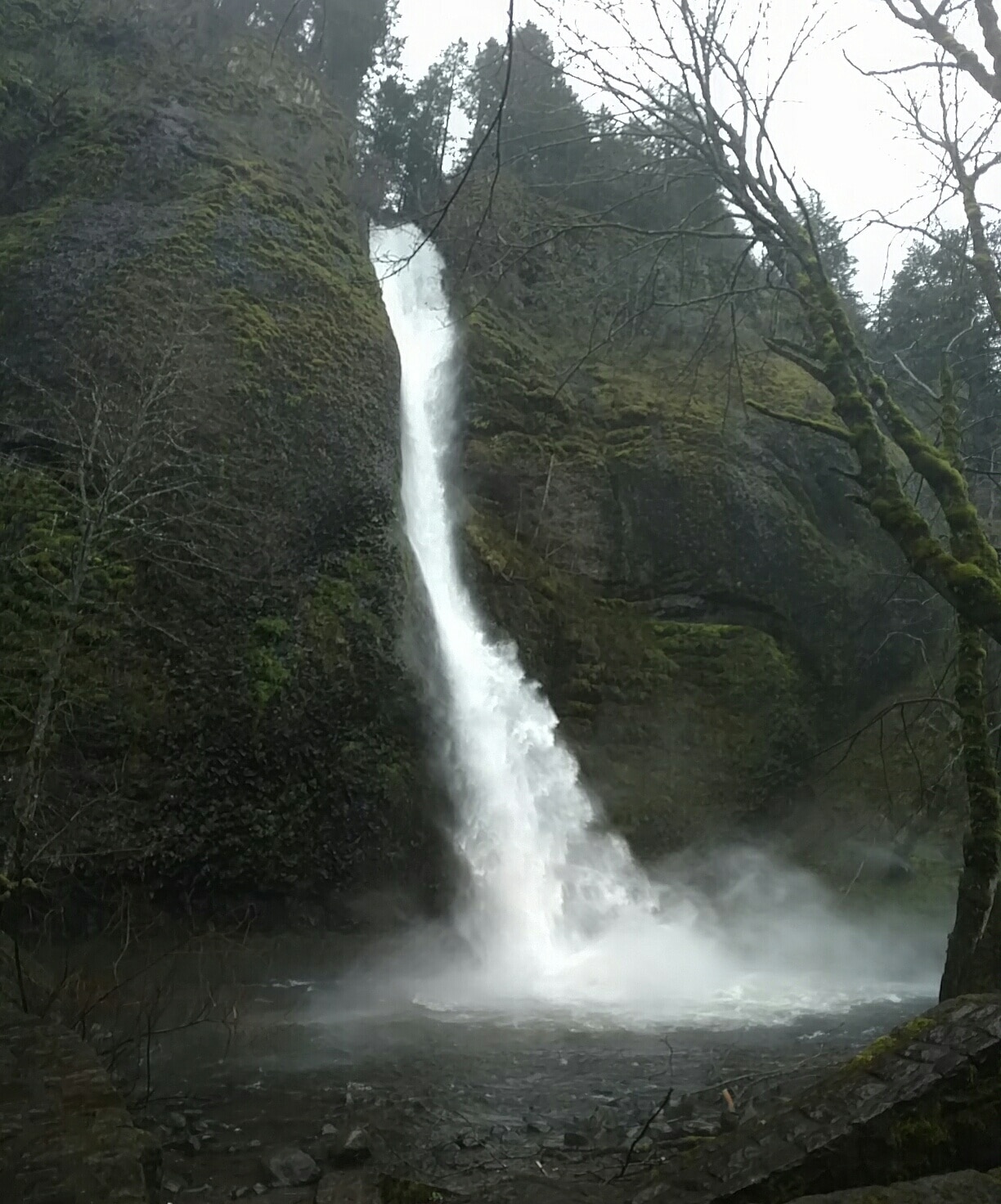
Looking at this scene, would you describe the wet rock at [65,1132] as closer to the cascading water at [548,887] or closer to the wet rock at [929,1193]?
the wet rock at [929,1193]

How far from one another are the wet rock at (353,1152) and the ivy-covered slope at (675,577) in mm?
9191

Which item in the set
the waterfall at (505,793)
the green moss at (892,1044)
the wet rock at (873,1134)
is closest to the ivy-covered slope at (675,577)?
the waterfall at (505,793)

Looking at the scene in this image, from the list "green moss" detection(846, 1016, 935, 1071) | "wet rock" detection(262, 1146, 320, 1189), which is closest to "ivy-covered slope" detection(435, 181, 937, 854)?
"wet rock" detection(262, 1146, 320, 1189)

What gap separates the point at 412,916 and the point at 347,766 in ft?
6.18

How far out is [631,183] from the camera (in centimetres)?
2498

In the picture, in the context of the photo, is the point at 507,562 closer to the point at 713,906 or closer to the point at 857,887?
the point at 713,906

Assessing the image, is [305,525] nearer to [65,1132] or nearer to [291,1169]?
[291,1169]

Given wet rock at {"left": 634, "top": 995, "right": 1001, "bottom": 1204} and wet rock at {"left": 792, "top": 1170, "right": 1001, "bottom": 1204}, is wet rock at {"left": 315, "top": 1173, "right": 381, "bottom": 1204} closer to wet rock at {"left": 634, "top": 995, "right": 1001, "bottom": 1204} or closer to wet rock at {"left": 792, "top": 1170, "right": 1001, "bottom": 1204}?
wet rock at {"left": 634, "top": 995, "right": 1001, "bottom": 1204}

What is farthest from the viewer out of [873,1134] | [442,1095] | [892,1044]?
[442,1095]

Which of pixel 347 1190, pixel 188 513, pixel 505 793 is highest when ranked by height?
pixel 188 513

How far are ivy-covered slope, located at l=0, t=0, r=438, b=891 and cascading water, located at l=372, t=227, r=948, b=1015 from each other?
125 cm

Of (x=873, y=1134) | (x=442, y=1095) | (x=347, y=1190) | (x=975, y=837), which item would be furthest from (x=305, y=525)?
(x=873, y=1134)

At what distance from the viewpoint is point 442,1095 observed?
705 centimetres

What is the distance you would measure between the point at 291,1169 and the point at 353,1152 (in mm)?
421
